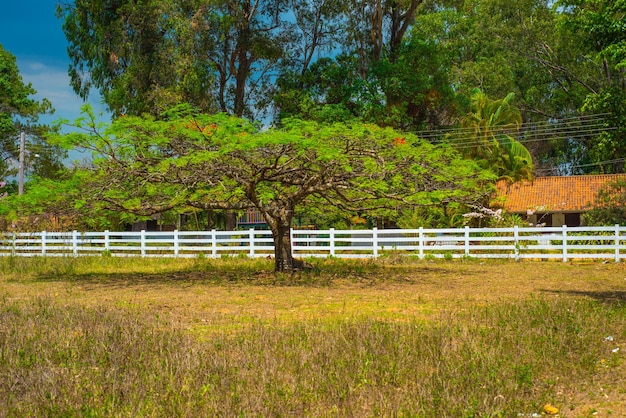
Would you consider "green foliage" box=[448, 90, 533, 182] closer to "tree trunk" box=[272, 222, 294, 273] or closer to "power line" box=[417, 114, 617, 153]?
"power line" box=[417, 114, 617, 153]

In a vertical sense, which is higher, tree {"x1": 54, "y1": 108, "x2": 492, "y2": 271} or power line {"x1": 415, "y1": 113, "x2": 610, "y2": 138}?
power line {"x1": 415, "y1": 113, "x2": 610, "y2": 138}

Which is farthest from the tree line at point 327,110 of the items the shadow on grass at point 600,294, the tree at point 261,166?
the shadow on grass at point 600,294

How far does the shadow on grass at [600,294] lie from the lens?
43.8 feet

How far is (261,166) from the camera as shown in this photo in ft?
56.7

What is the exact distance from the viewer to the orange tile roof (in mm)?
36281

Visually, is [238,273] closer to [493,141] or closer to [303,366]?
[303,366]

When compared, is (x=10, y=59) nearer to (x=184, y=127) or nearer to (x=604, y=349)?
(x=184, y=127)

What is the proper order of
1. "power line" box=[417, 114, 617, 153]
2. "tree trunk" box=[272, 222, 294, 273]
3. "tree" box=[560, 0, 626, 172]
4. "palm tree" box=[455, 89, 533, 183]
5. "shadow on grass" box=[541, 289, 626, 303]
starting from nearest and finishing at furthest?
"shadow on grass" box=[541, 289, 626, 303]
"tree" box=[560, 0, 626, 172]
"tree trunk" box=[272, 222, 294, 273]
"palm tree" box=[455, 89, 533, 183]
"power line" box=[417, 114, 617, 153]

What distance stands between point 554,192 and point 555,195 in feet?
1.09

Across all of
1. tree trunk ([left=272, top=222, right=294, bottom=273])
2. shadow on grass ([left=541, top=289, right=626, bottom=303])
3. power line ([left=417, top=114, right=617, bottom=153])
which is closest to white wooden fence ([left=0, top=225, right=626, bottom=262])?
tree trunk ([left=272, top=222, right=294, bottom=273])

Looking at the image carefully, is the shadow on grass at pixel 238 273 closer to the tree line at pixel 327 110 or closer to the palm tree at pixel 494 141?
the tree line at pixel 327 110

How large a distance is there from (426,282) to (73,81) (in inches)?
977

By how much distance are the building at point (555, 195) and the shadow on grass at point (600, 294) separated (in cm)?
2141

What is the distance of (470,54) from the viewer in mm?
54219
